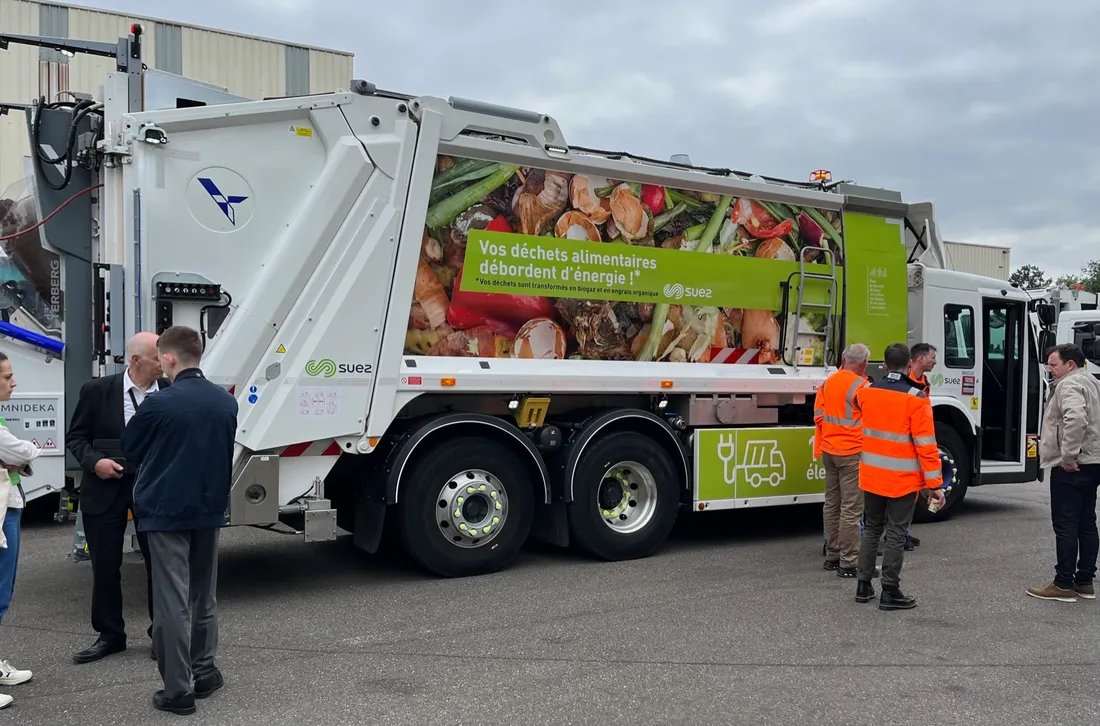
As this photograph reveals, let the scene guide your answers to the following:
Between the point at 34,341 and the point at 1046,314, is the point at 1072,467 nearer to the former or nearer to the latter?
the point at 1046,314

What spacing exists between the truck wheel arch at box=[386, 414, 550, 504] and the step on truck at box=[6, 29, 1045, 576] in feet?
0.07

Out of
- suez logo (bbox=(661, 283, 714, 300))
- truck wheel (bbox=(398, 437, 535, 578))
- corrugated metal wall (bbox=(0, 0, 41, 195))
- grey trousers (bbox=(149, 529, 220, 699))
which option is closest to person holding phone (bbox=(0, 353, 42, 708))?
grey trousers (bbox=(149, 529, 220, 699))

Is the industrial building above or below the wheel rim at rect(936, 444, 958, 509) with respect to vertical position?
above

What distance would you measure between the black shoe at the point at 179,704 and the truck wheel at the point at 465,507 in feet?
7.69

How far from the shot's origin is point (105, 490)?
4.79 m

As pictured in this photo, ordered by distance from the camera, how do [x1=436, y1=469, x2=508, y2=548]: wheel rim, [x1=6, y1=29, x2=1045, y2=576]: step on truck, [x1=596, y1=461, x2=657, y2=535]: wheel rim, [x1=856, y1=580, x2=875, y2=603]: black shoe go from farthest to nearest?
1. [x1=596, y1=461, x2=657, y2=535]: wheel rim
2. [x1=436, y1=469, x2=508, y2=548]: wheel rim
3. [x1=856, y1=580, x2=875, y2=603]: black shoe
4. [x1=6, y1=29, x2=1045, y2=576]: step on truck

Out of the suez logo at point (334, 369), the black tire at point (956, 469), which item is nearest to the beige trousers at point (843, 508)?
the black tire at point (956, 469)

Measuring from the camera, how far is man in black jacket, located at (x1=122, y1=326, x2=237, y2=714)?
13.0 feet

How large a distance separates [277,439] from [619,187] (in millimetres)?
3304

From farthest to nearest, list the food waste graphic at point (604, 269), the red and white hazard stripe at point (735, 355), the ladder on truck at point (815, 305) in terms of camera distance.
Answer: the ladder on truck at point (815, 305)
the red and white hazard stripe at point (735, 355)
the food waste graphic at point (604, 269)

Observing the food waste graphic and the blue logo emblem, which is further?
the food waste graphic

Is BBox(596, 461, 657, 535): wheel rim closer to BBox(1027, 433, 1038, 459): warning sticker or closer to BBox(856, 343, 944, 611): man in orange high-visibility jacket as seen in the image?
BBox(856, 343, 944, 611): man in orange high-visibility jacket

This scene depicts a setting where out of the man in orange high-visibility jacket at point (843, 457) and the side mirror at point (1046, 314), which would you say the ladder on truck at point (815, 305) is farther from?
the side mirror at point (1046, 314)

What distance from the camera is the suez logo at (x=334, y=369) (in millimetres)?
5855
